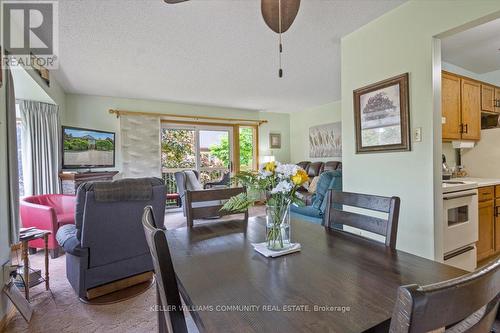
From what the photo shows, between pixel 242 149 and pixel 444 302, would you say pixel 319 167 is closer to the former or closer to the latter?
pixel 242 149

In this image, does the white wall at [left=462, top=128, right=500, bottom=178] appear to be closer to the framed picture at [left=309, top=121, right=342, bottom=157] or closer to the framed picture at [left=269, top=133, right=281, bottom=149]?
the framed picture at [left=309, top=121, right=342, bottom=157]

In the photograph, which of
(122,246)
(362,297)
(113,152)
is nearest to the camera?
(362,297)

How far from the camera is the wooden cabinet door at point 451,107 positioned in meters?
2.75

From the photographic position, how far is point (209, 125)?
19.9 feet

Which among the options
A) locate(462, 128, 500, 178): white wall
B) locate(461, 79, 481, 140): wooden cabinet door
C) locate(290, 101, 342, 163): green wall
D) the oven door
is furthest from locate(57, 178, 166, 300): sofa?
locate(290, 101, 342, 163): green wall

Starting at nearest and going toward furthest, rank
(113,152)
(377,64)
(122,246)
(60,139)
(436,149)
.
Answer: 1. (436,149)
2. (122,246)
3. (377,64)
4. (60,139)
5. (113,152)

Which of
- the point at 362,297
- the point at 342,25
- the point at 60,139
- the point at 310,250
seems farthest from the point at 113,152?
the point at 362,297

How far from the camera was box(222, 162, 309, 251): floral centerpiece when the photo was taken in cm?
111

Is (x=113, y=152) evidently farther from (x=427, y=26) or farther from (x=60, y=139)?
(x=427, y=26)

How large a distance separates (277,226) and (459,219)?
7.29 ft

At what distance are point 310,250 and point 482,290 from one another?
72 cm

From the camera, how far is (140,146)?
5.23 metres

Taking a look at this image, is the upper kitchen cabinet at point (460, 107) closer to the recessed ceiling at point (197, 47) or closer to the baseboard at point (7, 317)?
the recessed ceiling at point (197, 47)

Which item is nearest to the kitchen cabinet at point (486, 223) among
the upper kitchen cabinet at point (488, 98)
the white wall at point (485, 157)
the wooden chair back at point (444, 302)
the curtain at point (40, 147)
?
the white wall at point (485, 157)
